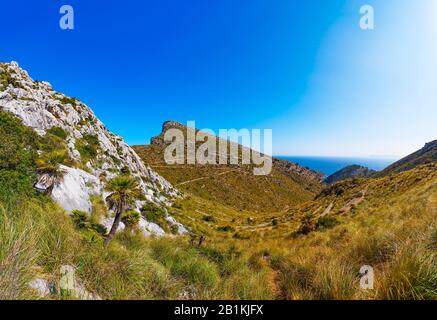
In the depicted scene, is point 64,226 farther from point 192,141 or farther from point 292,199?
point 192,141

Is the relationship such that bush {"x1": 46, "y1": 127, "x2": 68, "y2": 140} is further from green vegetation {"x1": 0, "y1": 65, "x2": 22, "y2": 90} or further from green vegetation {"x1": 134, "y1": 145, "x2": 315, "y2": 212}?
green vegetation {"x1": 134, "y1": 145, "x2": 315, "y2": 212}

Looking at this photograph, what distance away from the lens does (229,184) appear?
101 m

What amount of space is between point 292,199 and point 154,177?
268 ft

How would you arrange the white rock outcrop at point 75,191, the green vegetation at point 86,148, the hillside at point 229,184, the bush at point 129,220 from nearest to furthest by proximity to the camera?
1. the white rock outcrop at point 75,191
2. the bush at point 129,220
3. the green vegetation at point 86,148
4. the hillside at point 229,184

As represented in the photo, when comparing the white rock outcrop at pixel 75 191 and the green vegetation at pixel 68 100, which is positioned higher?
the green vegetation at pixel 68 100

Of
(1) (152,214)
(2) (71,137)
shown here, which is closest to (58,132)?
(2) (71,137)

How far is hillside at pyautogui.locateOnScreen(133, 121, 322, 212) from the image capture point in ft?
288

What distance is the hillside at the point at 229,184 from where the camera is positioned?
87.8 meters

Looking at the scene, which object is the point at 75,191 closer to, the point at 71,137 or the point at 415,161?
the point at 71,137

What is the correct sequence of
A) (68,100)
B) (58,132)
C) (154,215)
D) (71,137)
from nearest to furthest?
(154,215), (58,132), (71,137), (68,100)

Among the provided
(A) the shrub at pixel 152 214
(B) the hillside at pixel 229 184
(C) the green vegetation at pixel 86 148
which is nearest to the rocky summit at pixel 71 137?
(C) the green vegetation at pixel 86 148

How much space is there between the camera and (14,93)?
1061 inches

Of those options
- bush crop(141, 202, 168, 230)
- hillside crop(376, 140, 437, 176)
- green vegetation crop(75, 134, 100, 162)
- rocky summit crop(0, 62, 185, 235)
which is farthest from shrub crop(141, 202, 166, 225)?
hillside crop(376, 140, 437, 176)

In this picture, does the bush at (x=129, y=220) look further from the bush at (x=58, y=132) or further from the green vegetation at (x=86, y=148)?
the bush at (x=58, y=132)
